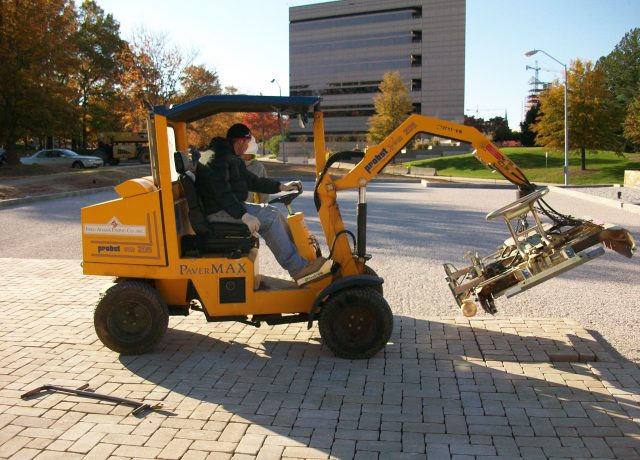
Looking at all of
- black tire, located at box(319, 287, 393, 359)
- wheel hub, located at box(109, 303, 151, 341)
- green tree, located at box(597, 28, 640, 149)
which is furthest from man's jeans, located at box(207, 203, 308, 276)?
green tree, located at box(597, 28, 640, 149)

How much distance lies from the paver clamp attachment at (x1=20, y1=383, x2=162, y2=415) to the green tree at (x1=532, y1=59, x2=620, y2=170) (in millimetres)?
38268

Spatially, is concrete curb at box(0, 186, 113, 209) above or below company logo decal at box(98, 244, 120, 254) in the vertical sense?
below

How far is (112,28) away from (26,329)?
56.5 meters

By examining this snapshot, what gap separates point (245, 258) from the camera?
5.54 m

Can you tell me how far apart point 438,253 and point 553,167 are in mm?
37305

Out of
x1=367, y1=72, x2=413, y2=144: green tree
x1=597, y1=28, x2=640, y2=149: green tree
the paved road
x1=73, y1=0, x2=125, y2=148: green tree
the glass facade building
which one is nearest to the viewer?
the paved road

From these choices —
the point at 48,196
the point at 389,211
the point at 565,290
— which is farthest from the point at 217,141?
the point at 48,196

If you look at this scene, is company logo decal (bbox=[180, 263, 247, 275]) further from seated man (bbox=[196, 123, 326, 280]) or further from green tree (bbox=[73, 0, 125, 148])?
green tree (bbox=[73, 0, 125, 148])

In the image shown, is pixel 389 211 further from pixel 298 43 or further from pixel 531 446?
pixel 298 43

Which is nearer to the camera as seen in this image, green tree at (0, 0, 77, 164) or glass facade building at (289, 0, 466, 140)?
green tree at (0, 0, 77, 164)

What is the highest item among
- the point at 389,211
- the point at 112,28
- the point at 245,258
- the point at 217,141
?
the point at 112,28

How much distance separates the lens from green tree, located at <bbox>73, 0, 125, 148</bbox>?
50.8 metres

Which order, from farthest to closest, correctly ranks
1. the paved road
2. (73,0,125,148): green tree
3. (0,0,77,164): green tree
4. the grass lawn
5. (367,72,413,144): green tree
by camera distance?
(367,72,413,144): green tree
(73,0,125,148): green tree
the grass lawn
(0,0,77,164): green tree
the paved road

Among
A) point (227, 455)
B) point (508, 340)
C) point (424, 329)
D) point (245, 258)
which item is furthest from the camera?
point (424, 329)
